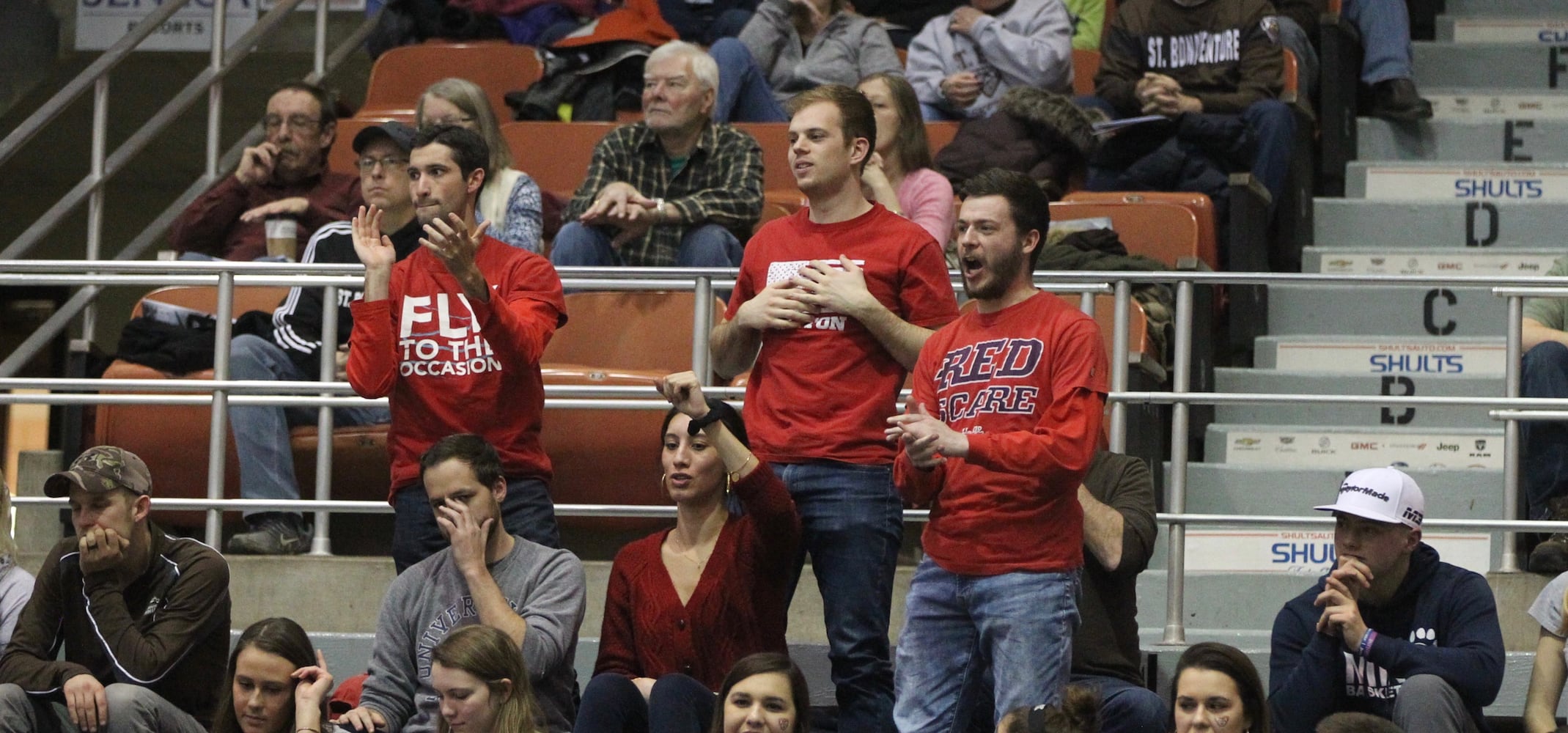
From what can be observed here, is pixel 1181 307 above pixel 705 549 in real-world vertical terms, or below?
above

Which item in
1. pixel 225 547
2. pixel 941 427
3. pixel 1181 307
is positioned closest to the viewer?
pixel 941 427

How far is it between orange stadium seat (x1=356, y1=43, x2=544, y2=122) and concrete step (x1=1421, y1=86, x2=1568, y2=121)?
3736mm

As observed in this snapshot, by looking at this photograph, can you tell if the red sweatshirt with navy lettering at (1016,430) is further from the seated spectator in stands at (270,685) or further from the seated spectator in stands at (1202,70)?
the seated spectator in stands at (1202,70)

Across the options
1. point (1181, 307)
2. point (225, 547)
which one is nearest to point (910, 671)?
point (1181, 307)

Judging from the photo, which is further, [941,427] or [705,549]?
[705,549]

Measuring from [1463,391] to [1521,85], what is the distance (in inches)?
94.3

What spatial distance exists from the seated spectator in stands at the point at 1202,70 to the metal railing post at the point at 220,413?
3373 mm

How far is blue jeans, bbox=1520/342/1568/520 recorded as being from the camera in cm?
619

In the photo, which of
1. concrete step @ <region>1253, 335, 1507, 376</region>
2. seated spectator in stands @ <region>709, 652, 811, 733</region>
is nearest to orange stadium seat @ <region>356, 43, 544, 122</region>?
concrete step @ <region>1253, 335, 1507, 376</region>

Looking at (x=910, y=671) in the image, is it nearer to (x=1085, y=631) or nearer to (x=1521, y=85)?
(x=1085, y=631)

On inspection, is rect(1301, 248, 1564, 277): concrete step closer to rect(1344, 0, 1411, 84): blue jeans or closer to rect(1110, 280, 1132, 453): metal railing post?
rect(1344, 0, 1411, 84): blue jeans

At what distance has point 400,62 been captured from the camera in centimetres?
944

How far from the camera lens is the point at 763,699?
16.0 ft

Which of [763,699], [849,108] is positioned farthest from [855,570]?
[849,108]
